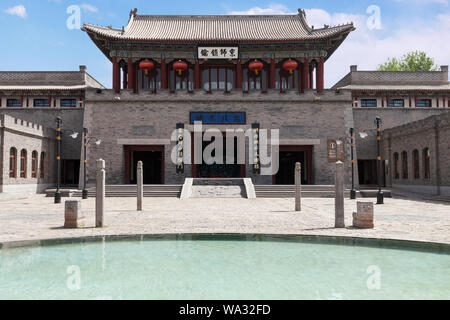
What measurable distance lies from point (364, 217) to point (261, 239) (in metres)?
2.56

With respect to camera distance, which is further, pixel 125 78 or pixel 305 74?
pixel 125 78

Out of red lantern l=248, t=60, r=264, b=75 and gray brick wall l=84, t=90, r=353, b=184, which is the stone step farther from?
red lantern l=248, t=60, r=264, b=75

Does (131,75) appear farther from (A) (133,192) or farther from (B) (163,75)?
(A) (133,192)

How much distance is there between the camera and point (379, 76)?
2877 cm

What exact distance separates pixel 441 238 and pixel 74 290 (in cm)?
618

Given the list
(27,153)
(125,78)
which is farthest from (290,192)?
(27,153)

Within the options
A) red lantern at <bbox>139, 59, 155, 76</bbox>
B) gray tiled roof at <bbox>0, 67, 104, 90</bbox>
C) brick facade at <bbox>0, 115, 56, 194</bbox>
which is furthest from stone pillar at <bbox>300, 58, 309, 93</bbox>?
brick facade at <bbox>0, 115, 56, 194</bbox>

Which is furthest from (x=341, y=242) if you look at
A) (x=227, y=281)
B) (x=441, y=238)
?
(x=227, y=281)

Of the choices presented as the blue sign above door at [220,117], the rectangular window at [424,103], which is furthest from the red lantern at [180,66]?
the rectangular window at [424,103]

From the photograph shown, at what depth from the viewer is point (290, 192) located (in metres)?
19.6

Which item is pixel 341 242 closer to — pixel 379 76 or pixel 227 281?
pixel 227 281

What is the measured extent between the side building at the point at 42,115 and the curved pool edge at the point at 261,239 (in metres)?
15.5

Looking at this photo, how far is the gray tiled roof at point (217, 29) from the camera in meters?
23.8
